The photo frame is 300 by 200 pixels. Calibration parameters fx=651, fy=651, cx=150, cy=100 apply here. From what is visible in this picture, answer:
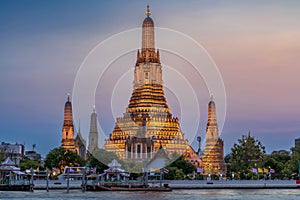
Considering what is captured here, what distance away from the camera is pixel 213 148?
129125 millimetres

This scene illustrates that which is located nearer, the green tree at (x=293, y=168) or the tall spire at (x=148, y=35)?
the green tree at (x=293, y=168)

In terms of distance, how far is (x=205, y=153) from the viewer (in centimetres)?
13062

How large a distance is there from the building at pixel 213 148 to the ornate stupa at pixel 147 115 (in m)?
8.58

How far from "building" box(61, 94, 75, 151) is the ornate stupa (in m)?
10.6

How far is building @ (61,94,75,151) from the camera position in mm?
128500

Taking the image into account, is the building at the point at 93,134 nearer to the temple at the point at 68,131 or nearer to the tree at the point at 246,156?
the temple at the point at 68,131

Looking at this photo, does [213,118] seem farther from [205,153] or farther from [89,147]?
[89,147]

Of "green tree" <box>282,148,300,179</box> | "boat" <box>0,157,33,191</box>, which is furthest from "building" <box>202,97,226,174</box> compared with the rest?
"boat" <box>0,157,33,191</box>

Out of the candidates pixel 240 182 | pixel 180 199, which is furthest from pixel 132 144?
pixel 180 199

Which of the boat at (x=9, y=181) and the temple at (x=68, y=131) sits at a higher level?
the temple at (x=68, y=131)

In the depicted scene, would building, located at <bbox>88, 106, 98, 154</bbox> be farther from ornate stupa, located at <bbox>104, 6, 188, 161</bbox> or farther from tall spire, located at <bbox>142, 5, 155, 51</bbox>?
tall spire, located at <bbox>142, 5, 155, 51</bbox>

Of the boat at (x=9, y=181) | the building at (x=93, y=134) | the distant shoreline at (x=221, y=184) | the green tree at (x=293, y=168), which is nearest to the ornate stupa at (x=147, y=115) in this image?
the building at (x=93, y=134)

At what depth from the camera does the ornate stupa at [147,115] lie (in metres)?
116

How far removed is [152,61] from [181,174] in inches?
1324
